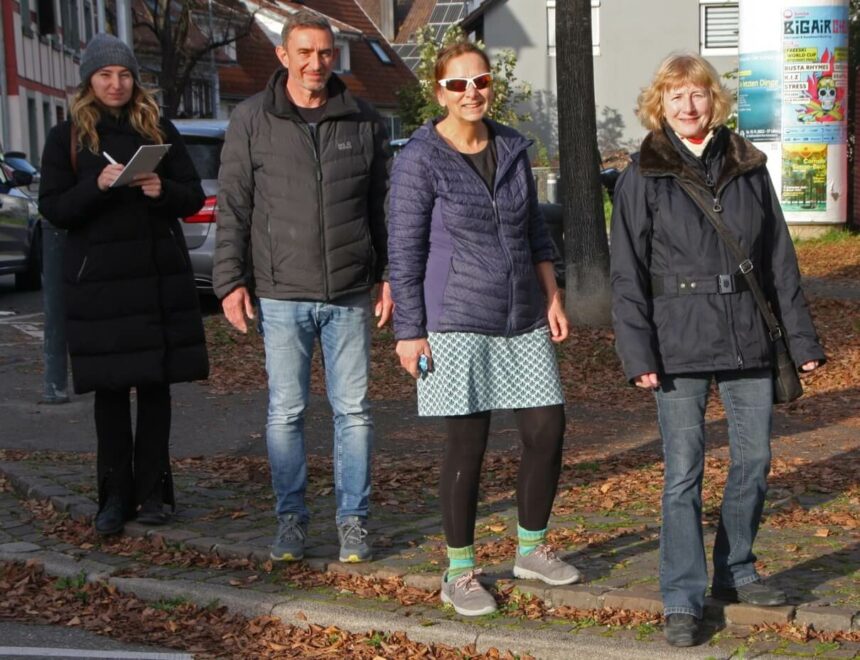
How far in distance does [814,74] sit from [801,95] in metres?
0.36

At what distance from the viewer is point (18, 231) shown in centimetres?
1966

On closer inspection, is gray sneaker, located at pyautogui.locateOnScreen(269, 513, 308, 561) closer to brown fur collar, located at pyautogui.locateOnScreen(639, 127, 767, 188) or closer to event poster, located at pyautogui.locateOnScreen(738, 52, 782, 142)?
brown fur collar, located at pyautogui.locateOnScreen(639, 127, 767, 188)

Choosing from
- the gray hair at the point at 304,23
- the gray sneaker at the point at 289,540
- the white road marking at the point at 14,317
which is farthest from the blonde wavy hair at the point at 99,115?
the white road marking at the point at 14,317

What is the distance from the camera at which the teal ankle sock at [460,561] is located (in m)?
5.56

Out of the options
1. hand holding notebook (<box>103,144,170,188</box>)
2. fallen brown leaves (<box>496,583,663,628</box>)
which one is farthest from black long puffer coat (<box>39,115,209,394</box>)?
fallen brown leaves (<box>496,583,663,628</box>)

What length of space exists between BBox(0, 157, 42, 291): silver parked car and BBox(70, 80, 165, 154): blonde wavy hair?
1234 centimetres

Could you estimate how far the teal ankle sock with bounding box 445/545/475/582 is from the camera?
5.56 m

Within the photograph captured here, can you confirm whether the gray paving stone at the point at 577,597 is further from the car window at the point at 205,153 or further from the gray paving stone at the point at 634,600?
the car window at the point at 205,153

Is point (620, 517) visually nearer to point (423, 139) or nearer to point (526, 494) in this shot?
point (526, 494)

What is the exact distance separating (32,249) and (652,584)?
1583 centimetres

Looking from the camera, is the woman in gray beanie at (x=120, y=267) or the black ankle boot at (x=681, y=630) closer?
the black ankle boot at (x=681, y=630)

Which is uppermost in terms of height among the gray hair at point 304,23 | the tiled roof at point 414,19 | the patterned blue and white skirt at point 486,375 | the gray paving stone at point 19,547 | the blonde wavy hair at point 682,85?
the tiled roof at point 414,19

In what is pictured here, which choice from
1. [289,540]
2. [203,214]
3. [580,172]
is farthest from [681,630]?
[203,214]

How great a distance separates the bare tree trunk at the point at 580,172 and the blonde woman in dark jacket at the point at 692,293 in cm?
804
